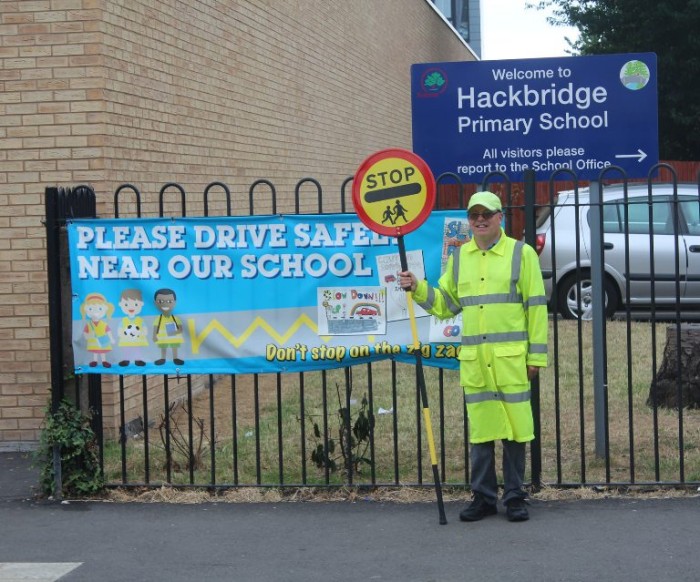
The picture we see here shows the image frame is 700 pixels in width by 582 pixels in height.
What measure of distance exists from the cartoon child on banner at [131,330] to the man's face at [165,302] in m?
0.11

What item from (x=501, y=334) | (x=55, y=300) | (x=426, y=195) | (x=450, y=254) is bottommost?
(x=501, y=334)

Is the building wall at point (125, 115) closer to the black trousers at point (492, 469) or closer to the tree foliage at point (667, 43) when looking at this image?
the black trousers at point (492, 469)

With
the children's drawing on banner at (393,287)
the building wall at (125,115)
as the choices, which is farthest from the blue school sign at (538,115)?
the building wall at (125,115)

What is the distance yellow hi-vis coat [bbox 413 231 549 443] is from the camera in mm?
6266

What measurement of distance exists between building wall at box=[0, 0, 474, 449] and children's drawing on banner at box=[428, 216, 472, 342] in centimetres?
288

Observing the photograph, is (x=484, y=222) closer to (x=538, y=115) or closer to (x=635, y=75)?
(x=538, y=115)

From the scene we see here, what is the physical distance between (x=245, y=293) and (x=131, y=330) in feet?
2.42

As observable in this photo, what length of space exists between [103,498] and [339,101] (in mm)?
11348

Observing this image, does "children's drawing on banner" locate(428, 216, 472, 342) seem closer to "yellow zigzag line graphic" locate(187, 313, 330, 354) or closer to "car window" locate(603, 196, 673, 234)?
"yellow zigzag line graphic" locate(187, 313, 330, 354)

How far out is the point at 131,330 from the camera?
7.16m

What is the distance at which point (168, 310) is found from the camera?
7.14 meters

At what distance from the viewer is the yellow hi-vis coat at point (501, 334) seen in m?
6.27

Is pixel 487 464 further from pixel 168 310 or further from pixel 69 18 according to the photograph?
pixel 69 18

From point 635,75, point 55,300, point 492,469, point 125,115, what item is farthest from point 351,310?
point 125,115
